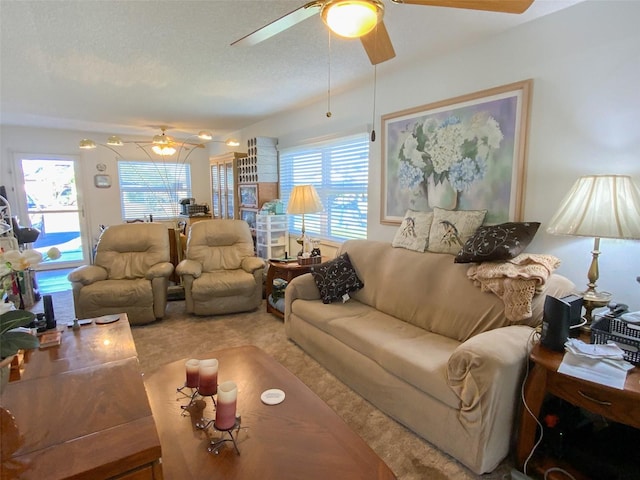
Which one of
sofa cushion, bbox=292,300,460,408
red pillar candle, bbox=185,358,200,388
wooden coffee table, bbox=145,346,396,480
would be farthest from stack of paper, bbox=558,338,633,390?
red pillar candle, bbox=185,358,200,388

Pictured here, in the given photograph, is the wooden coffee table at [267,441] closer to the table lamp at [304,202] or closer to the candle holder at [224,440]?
the candle holder at [224,440]

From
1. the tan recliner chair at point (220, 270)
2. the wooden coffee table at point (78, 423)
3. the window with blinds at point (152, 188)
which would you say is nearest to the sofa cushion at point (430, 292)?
the tan recliner chair at point (220, 270)

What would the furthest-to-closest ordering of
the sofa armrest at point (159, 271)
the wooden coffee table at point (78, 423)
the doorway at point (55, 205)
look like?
1. the doorway at point (55, 205)
2. the sofa armrest at point (159, 271)
3. the wooden coffee table at point (78, 423)

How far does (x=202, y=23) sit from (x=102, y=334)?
198 cm

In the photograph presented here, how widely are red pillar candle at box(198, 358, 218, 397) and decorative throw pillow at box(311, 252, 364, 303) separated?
1.43m

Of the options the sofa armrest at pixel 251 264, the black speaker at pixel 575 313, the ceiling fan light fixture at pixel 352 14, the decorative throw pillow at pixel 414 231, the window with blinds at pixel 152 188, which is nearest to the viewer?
the ceiling fan light fixture at pixel 352 14

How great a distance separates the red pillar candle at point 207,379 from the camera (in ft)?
4.96

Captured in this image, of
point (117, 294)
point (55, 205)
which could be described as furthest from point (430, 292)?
point (55, 205)

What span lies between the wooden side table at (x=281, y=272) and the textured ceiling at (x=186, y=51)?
1.81m

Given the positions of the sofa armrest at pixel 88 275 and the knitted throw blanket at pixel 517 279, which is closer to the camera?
the knitted throw blanket at pixel 517 279

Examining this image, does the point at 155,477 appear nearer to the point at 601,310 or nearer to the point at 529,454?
the point at 529,454

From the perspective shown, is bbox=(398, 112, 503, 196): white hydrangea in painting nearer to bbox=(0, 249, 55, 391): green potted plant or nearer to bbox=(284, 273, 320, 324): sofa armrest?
bbox=(284, 273, 320, 324): sofa armrest

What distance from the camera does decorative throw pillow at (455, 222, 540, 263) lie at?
2025mm

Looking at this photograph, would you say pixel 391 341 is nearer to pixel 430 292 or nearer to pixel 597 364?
pixel 430 292
